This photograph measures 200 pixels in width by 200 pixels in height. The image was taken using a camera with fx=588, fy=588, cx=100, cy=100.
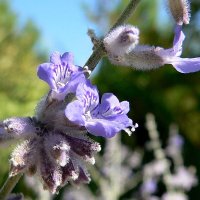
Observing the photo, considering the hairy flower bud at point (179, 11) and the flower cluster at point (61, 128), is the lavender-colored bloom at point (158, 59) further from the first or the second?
the flower cluster at point (61, 128)

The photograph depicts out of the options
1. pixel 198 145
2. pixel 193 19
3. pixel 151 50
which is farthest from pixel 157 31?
pixel 151 50

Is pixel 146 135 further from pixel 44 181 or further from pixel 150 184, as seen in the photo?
pixel 44 181

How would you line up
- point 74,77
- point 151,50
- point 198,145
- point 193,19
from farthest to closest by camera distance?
point 193,19
point 198,145
point 151,50
point 74,77

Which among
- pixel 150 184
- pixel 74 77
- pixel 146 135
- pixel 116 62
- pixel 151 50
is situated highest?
pixel 146 135

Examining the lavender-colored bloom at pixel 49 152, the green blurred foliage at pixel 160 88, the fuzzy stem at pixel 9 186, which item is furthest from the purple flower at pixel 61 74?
the green blurred foliage at pixel 160 88

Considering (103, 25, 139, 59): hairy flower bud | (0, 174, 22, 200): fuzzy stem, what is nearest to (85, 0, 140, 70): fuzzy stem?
(103, 25, 139, 59): hairy flower bud

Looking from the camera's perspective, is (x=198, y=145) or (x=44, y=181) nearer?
(x=44, y=181)

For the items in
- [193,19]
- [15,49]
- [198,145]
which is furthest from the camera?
[193,19]

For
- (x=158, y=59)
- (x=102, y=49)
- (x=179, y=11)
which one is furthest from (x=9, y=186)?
(x=179, y=11)

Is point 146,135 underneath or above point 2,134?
above

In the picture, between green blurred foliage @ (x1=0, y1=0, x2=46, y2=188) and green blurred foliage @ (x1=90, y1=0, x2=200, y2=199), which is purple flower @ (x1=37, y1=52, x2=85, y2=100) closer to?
green blurred foliage @ (x1=0, y1=0, x2=46, y2=188)
